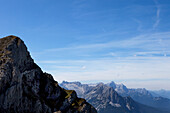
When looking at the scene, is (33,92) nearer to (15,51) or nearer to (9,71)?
(9,71)

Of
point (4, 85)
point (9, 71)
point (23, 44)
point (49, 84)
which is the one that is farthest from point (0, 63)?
point (49, 84)

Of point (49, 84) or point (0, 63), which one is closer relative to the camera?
point (0, 63)

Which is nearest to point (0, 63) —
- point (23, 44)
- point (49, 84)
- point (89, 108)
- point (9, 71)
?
point (9, 71)

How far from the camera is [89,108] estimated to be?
161250 mm

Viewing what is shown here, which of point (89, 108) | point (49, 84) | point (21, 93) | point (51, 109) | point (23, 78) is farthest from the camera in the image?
point (89, 108)

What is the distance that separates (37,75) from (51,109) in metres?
30.5

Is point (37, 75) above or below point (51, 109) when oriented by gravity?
above

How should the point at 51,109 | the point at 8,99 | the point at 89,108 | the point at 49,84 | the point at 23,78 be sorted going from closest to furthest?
the point at 8,99
the point at 23,78
the point at 51,109
the point at 49,84
the point at 89,108

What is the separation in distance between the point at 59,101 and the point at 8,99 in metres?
54.7

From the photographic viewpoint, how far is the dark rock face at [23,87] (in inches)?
4216

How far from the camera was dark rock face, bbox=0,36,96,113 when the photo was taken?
351ft

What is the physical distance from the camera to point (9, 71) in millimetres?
111500

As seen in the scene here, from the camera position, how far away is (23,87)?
383 feet

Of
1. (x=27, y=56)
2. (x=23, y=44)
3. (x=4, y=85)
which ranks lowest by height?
(x=4, y=85)
